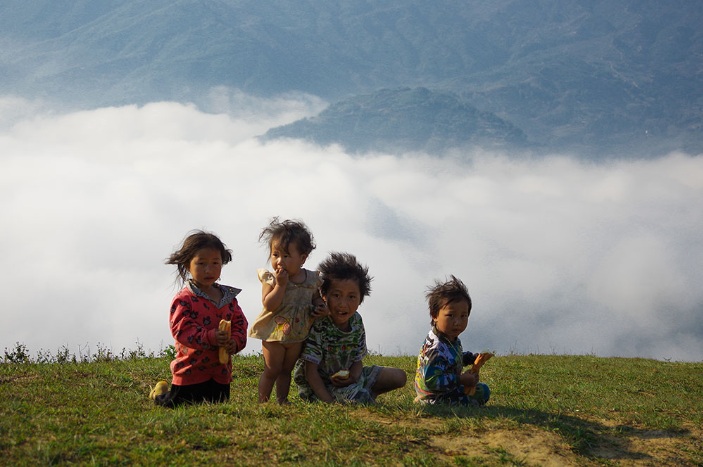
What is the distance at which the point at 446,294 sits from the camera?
327 inches

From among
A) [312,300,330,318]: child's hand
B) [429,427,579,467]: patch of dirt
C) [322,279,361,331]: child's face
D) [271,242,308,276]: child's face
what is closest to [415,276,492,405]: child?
[322,279,361,331]: child's face

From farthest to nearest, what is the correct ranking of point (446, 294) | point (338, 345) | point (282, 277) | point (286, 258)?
point (446, 294) < point (338, 345) < point (286, 258) < point (282, 277)

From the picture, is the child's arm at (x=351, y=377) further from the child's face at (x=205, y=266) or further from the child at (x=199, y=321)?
the child's face at (x=205, y=266)

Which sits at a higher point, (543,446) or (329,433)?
(543,446)

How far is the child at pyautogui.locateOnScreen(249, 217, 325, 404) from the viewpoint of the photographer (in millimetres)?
7801

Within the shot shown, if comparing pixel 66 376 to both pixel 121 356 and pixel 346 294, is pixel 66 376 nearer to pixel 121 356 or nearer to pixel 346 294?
pixel 121 356

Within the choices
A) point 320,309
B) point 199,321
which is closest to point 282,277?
point 320,309

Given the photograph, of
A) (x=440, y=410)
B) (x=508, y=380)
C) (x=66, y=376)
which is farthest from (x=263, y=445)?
(x=508, y=380)

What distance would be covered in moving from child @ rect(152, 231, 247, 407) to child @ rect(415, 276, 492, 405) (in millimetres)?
1982

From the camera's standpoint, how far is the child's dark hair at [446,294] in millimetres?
8281

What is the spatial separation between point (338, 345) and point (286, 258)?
1.07m

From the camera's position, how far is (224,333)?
758cm

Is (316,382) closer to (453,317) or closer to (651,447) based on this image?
(453,317)

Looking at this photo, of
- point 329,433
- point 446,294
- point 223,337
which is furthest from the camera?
point 446,294
